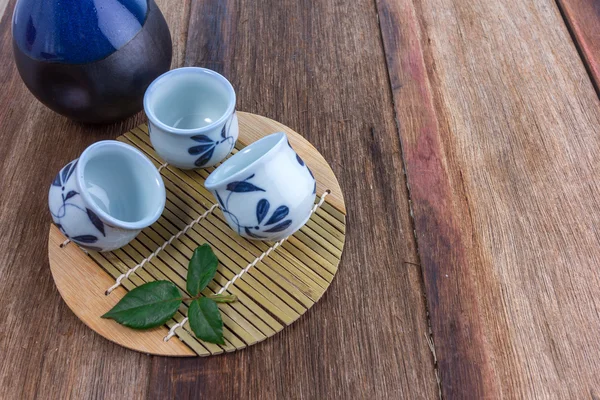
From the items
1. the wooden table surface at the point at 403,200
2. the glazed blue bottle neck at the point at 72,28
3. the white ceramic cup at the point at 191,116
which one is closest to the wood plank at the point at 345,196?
the wooden table surface at the point at 403,200

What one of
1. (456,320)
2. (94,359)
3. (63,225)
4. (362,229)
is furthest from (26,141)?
(456,320)

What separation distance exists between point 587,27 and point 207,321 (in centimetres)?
94

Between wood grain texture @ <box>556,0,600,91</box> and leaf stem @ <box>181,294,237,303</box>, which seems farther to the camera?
wood grain texture @ <box>556,0,600,91</box>

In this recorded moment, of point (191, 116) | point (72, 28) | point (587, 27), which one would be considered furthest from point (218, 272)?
point (587, 27)

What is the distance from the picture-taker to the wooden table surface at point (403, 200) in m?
0.66

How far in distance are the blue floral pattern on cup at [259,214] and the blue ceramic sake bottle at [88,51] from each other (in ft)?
0.84

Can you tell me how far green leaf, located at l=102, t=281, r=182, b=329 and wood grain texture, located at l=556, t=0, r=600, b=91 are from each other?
84 centimetres

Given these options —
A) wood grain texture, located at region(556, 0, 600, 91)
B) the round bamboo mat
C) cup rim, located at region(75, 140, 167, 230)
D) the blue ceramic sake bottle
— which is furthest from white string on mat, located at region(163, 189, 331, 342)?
wood grain texture, located at region(556, 0, 600, 91)

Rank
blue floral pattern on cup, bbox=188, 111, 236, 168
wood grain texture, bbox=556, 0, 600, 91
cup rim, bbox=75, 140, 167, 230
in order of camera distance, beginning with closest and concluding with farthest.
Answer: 1. cup rim, bbox=75, 140, 167, 230
2. blue floral pattern on cup, bbox=188, 111, 236, 168
3. wood grain texture, bbox=556, 0, 600, 91

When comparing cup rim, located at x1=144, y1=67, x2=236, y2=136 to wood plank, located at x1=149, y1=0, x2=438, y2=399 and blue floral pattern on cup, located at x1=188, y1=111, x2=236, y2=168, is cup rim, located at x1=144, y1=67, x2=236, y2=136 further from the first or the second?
wood plank, located at x1=149, y1=0, x2=438, y2=399

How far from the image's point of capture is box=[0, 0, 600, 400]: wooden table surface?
66cm

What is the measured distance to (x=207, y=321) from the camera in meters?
0.65

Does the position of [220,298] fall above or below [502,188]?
below

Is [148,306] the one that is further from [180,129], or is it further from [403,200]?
[403,200]
